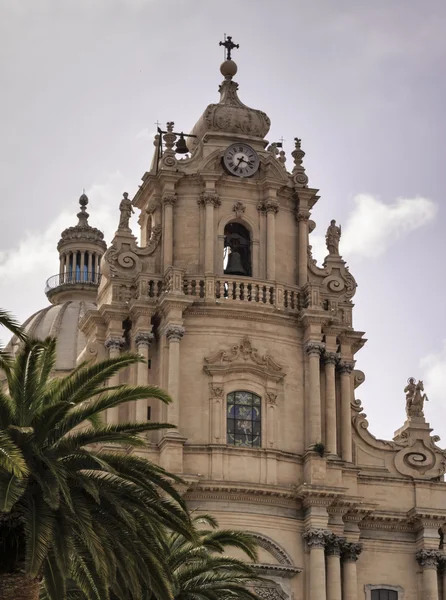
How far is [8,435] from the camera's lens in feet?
101

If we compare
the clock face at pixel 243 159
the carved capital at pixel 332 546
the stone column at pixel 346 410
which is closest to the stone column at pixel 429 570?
the carved capital at pixel 332 546

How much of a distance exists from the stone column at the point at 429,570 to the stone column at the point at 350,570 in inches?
92.4

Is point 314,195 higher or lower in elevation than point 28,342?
higher

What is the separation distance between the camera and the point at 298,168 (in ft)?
176

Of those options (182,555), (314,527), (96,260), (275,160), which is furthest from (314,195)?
(96,260)

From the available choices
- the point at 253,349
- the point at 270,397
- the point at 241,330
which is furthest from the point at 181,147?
the point at 270,397

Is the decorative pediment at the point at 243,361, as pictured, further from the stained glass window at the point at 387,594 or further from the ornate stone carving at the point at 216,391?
the stained glass window at the point at 387,594

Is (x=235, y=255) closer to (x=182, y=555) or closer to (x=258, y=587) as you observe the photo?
(x=258, y=587)

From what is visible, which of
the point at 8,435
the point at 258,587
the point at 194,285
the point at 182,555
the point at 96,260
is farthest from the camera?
the point at 96,260

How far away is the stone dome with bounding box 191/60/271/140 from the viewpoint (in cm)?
5372

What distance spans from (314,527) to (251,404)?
4.66 meters

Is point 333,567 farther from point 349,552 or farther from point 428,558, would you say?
point 428,558

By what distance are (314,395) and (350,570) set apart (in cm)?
588

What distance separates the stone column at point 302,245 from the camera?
52.3 metres
